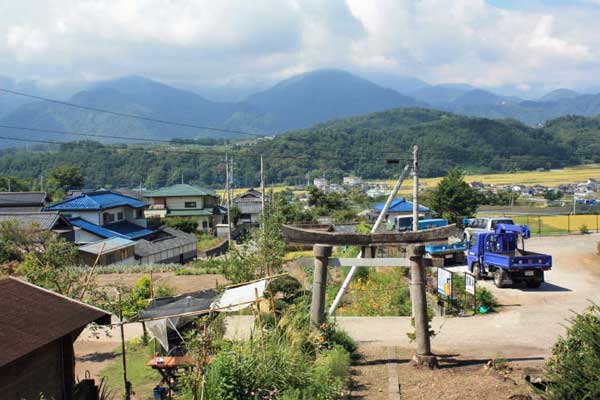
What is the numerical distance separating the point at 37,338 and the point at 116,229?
3526cm

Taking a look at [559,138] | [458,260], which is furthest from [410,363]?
[559,138]

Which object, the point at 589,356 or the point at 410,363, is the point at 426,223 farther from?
the point at 589,356

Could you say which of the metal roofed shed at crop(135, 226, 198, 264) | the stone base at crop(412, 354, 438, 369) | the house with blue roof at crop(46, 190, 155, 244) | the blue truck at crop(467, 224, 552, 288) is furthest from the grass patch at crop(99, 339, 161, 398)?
the house with blue roof at crop(46, 190, 155, 244)

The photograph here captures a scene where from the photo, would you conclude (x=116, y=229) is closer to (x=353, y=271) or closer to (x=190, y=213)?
(x=190, y=213)

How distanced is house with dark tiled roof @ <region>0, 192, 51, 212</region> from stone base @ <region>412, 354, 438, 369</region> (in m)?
41.4

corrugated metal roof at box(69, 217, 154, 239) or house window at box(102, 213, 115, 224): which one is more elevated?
house window at box(102, 213, 115, 224)

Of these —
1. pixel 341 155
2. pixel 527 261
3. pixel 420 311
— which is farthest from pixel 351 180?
pixel 420 311

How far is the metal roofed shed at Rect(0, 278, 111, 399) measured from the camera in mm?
6301

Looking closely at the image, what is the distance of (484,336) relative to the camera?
12258 millimetres

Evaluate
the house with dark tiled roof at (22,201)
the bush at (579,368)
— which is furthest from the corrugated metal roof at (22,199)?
the bush at (579,368)

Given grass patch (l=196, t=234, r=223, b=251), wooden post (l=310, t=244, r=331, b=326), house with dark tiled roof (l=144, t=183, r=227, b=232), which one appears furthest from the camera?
house with dark tiled roof (l=144, t=183, r=227, b=232)

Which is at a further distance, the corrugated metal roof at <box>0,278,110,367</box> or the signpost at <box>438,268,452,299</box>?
the signpost at <box>438,268,452,299</box>

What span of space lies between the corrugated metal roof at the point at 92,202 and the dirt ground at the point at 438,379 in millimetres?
33094

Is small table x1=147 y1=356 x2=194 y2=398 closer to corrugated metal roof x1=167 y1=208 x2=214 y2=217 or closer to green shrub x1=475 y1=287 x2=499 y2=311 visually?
green shrub x1=475 y1=287 x2=499 y2=311
